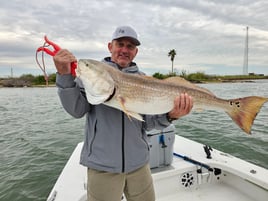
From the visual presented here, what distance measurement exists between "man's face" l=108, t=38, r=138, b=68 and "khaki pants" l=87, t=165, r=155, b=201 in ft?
3.98

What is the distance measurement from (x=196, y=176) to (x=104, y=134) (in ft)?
9.56

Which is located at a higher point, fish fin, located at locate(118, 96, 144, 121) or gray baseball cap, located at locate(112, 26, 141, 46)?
gray baseball cap, located at locate(112, 26, 141, 46)

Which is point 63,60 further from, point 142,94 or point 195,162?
point 195,162

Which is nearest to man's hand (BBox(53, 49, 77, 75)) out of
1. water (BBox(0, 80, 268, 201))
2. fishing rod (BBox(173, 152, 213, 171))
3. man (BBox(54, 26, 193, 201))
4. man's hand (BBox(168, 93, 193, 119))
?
man (BBox(54, 26, 193, 201))

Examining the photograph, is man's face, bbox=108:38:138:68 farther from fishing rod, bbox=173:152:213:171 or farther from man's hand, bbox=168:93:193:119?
fishing rod, bbox=173:152:213:171

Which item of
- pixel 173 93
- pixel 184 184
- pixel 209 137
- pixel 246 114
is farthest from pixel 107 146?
pixel 209 137

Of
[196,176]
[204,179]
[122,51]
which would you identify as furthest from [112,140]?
[204,179]

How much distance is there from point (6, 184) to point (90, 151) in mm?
5294

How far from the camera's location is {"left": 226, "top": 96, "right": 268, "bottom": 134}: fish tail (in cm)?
270

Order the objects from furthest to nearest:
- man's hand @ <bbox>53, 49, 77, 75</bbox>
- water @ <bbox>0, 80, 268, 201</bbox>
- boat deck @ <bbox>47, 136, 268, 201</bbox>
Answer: water @ <bbox>0, 80, 268, 201</bbox> → boat deck @ <bbox>47, 136, 268, 201</bbox> → man's hand @ <bbox>53, 49, 77, 75</bbox>

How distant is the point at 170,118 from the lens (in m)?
2.67

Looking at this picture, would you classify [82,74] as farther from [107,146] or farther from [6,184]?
[6,184]

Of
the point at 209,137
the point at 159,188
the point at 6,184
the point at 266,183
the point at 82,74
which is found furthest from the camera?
the point at 209,137

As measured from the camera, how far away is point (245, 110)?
2.74m
